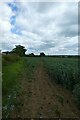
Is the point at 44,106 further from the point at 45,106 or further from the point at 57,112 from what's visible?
the point at 57,112

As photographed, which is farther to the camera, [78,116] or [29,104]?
[29,104]

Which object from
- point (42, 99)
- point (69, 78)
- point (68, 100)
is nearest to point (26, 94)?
point (42, 99)

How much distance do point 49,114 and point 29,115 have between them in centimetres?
82

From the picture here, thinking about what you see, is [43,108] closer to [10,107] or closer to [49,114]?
[49,114]

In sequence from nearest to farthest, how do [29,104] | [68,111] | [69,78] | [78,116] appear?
[78,116] < [68,111] < [29,104] < [69,78]

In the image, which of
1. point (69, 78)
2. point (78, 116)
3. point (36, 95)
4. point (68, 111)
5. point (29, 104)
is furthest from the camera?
point (69, 78)

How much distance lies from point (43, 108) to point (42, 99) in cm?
168

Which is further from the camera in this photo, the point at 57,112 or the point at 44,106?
the point at 44,106

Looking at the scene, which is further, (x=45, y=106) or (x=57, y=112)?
(x=45, y=106)

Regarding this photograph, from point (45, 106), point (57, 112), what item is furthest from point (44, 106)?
point (57, 112)

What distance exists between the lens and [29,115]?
821 centimetres

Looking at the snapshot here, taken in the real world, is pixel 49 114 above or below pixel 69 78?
below

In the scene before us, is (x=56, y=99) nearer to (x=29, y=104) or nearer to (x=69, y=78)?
(x=29, y=104)

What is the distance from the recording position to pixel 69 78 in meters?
14.2
